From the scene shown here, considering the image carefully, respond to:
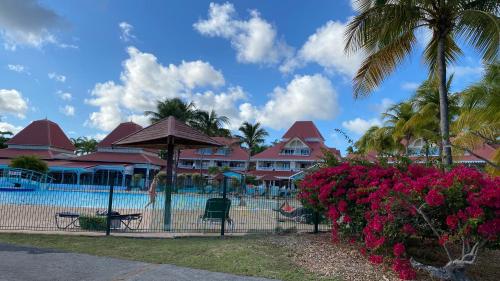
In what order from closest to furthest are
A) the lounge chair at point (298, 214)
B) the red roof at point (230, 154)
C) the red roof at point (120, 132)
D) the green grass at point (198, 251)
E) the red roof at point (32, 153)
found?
the green grass at point (198, 251), the lounge chair at point (298, 214), the red roof at point (32, 153), the red roof at point (120, 132), the red roof at point (230, 154)

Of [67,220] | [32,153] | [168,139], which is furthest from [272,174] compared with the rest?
[168,139]

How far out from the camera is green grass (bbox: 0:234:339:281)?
720 centimetres

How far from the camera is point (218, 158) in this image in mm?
56812

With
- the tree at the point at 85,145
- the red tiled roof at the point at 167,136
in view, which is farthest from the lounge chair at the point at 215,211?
the tree at the point at 85,145

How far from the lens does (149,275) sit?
664 cm

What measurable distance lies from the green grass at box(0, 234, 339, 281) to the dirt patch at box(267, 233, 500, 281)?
0.34 meters

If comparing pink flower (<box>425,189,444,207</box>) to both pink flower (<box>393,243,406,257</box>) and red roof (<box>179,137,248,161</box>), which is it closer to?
pink flower (<box>393,243,406,257</box>)

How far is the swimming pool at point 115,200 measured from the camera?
13211mm

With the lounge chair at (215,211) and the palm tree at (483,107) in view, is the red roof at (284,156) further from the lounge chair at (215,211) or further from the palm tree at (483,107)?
the lounge chair at (215,211)

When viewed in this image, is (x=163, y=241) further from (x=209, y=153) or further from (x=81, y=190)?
(x=209, y=153)

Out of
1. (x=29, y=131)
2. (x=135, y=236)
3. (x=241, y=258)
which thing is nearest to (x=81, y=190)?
(x=135, y=236)

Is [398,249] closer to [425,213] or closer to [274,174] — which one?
[425,213]

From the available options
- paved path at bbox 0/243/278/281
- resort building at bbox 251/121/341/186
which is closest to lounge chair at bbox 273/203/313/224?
paved path at bbox 0/243/278/281

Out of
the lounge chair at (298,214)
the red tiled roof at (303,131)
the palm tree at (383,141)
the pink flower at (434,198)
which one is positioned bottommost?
the lounge chair at (298,214)
